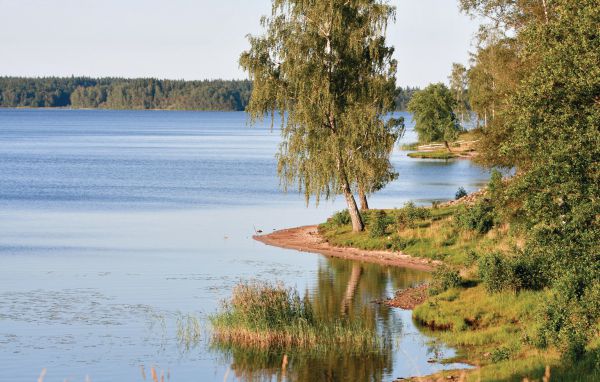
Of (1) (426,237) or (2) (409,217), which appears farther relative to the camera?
(2) (409,217)

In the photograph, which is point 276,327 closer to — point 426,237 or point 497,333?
point 497,333

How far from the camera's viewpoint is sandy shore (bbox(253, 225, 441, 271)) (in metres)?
55.8

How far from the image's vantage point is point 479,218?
2234 inches

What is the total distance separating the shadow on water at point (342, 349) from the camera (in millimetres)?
32438

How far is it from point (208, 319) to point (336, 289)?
392 inches

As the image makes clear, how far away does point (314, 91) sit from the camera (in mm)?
59344

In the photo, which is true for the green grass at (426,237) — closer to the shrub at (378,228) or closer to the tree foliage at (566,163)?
the shrub at (378,228)

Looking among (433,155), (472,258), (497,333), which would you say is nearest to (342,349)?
(497,333)

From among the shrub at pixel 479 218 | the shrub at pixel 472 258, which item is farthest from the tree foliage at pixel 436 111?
the shrub at pixel 472 258

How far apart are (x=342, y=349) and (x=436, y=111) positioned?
116904 millimetres

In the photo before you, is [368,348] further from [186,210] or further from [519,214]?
[186,210]

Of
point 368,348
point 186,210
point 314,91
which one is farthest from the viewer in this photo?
point 186,210

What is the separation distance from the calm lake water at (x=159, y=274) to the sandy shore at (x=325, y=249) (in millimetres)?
1210

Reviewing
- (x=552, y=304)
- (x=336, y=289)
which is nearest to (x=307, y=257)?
(x=336, y=289)
